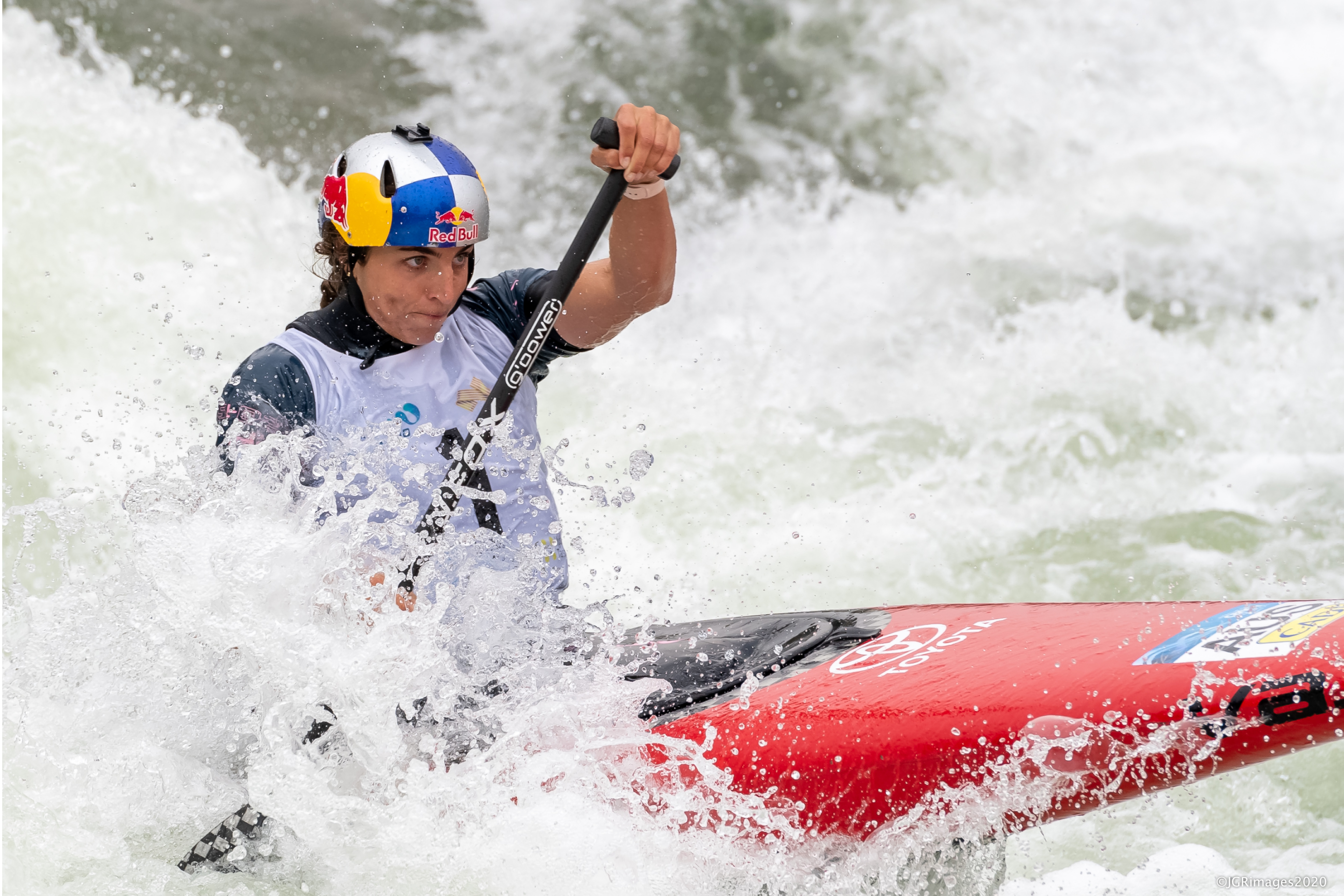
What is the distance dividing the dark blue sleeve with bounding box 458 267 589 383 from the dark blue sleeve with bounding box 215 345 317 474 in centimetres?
43

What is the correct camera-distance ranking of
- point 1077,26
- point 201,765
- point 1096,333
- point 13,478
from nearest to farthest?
point 201,765 < point 13,478 < point 1096,333 < point 1077,26

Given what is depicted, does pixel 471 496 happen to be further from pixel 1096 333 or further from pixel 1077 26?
pixel 1077 26

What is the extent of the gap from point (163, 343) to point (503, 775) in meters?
3.97

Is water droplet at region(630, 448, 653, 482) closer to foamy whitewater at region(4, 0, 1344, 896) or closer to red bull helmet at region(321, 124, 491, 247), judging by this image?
foamy whitewater at region(4, 0, 1344, 896)

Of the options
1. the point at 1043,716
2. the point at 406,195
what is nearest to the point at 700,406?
the point at 406,195

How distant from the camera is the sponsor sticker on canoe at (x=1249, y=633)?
1.90 meters

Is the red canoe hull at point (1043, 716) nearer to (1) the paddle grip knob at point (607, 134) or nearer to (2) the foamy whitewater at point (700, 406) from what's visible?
(2) the foamy whitewater at point (700, 406)

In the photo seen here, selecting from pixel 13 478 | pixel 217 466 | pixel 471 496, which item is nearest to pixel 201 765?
pixel 217 466

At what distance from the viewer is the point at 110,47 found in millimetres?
7051

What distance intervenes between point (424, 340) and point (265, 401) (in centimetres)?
32

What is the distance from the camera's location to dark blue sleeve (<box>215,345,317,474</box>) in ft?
6.60

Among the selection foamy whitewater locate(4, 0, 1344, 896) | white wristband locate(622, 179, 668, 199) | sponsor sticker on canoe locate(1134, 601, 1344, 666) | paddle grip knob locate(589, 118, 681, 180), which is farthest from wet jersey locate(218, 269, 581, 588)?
sponsor sticker on canoe locate(1134, 601, 1344, 666)

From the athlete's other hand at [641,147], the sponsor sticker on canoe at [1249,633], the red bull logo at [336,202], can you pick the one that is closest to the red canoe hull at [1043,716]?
the sponsor sticker on canoe at [1249,633]

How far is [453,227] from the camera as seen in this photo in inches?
83.3
